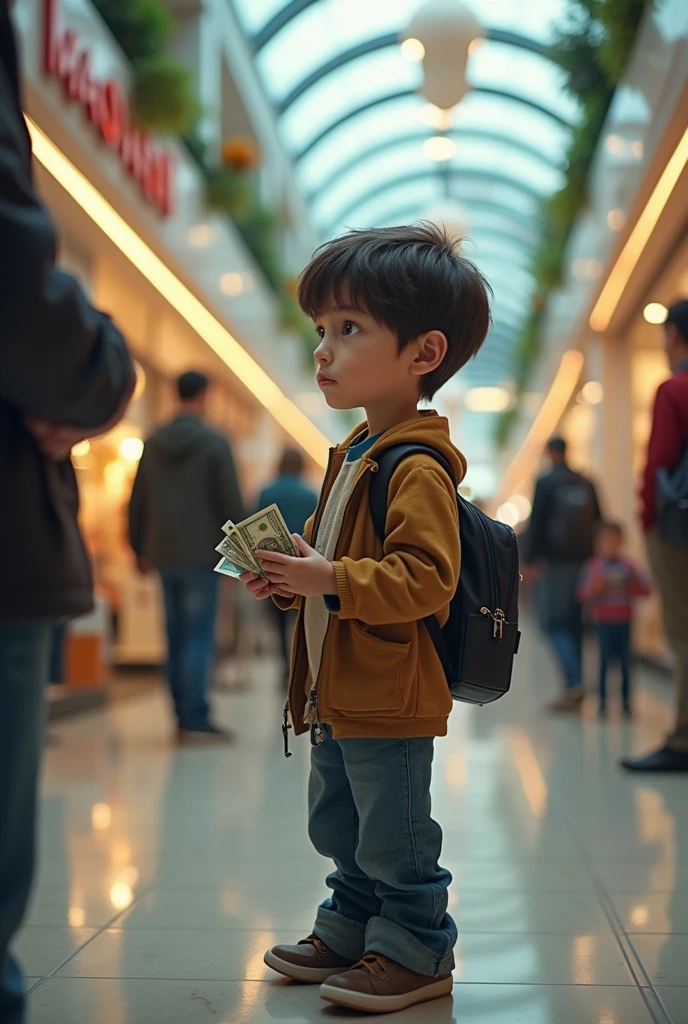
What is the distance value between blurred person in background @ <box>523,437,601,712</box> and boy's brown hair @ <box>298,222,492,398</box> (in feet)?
18.7

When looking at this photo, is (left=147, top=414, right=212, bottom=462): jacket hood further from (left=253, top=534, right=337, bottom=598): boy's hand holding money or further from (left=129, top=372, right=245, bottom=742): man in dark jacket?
(left=253, top=534, right=337, bottom=598): boy's hand holding money

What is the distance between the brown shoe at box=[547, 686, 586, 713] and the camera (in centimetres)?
750

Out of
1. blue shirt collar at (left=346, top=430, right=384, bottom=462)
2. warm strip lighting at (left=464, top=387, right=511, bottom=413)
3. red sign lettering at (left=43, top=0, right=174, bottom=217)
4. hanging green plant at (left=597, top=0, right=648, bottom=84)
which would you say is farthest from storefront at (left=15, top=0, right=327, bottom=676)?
warm strip lighting at (left=464, top=387, right=511, bottom=413)

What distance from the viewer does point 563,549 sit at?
7.93 meters

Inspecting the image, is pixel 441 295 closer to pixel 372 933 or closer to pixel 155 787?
pixel 372 933

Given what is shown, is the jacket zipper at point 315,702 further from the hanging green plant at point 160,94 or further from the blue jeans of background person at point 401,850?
the hanging green plant at point 160,94

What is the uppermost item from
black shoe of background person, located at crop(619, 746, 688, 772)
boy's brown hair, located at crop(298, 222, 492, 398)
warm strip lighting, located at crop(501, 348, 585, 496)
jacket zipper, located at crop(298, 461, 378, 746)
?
warm strip lighting, located at crop(501, 348, 585, 496)

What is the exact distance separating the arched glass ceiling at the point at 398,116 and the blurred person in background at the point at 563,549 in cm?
402

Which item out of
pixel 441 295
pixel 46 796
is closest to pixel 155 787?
pixel 46 796

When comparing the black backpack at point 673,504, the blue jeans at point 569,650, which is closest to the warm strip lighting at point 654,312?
the blue jeans at point 569,650

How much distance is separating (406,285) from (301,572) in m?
0.62

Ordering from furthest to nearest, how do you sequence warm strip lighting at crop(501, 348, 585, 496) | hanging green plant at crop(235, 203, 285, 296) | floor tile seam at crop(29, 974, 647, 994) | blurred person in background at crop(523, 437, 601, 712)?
warm strip lighting at crop(501, 348, 585, 496), hanging green plant at crop(235, 203, 285, 296), blurred person in background at crop(523, 437, 601, 712), floor tile seam at crop(29, 974, 647, 994)

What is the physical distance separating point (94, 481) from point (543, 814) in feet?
28.4

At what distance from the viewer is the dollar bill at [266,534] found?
6.66 feet
